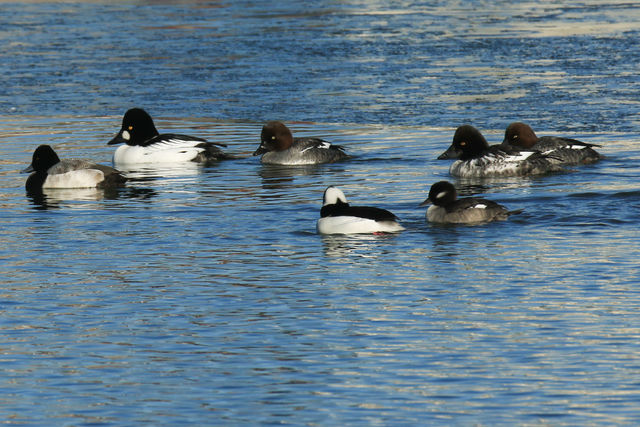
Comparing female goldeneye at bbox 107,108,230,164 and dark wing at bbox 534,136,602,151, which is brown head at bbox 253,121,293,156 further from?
dark wing at bbox 534,136,602,151

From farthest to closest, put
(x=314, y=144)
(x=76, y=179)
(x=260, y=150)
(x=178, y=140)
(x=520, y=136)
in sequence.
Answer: (x=178, y=140) → (x=260, y=150) → (x=314, y=144) → (x=520, y=136) → (x=76, y=179)

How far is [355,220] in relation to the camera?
14.1 m

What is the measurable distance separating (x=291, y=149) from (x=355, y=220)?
21.7 feet

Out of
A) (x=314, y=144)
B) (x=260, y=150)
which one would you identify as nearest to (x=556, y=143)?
(x=314, y=144)

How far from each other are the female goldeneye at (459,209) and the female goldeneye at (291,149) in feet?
17.5

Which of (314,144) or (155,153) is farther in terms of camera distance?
(155,153)

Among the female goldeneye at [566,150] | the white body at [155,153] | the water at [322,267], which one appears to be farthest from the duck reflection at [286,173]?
the female goldeneye at [566,150]

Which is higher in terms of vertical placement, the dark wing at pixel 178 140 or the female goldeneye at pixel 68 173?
the dark wing at pixel 178 140

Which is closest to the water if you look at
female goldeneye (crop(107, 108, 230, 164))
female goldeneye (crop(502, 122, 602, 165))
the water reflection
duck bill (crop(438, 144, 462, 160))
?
the water reflection

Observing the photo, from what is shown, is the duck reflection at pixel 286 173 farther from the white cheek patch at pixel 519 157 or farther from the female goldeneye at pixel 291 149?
the white cheek patch at pixel 519 157

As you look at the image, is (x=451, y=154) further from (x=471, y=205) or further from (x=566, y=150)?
(x=471, y=205)

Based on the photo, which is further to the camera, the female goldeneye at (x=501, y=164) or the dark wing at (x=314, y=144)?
the dark wing at (x=314, y=144)

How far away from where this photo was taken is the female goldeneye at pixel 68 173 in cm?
1889

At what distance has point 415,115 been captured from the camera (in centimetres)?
2339
